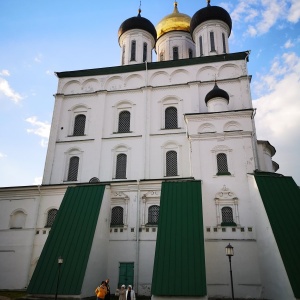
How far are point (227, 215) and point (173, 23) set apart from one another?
16899 millimetres

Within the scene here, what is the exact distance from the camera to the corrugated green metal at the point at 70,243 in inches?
420

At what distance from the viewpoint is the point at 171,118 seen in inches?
693

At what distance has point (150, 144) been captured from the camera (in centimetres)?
1680

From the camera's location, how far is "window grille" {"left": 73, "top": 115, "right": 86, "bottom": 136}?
1820cm

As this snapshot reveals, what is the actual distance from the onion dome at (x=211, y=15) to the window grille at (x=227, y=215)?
13.2m

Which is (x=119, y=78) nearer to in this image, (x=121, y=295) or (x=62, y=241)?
(x=62, y=241)

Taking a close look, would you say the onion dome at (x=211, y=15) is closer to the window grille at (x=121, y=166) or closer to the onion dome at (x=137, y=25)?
the onion dome at (x=137, y=25)

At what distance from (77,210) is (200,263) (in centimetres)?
569

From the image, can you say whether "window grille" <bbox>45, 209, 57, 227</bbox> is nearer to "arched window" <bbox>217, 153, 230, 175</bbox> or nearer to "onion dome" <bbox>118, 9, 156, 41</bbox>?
"arched window" <bbox>217, 153, 230, 175</bbox>

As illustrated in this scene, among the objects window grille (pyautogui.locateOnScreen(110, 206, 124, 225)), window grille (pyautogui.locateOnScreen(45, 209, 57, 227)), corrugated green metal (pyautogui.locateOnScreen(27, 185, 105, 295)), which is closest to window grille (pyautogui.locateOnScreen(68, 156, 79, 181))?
window grille (pyautogui.locateOnScreen(45, 209, 57, 227))

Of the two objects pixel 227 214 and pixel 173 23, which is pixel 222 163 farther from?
pixel 173 23

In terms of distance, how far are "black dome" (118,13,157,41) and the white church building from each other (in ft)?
0.29

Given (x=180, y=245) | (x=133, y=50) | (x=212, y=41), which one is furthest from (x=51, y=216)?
(x=212, y=41)

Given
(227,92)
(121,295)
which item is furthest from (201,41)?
(121,295)
